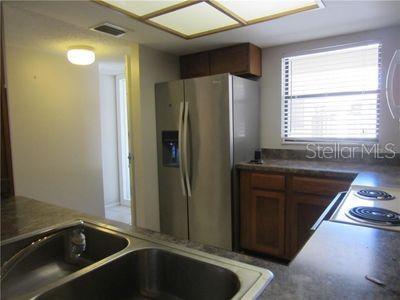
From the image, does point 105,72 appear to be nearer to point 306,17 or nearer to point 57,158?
point 57,158

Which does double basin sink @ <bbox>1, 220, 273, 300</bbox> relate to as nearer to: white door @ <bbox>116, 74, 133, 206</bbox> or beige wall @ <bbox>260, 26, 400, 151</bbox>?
beige wall @ <bbox>260, 26, 400, 151</bbox>

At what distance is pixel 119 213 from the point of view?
177 inches

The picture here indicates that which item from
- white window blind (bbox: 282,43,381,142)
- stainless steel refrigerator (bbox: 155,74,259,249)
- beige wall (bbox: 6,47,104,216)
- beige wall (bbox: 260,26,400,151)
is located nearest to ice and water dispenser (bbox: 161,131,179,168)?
stainless steel refrigerator (bbox: 155,74,259,249)

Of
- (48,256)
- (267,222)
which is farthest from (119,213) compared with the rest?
(48,256)

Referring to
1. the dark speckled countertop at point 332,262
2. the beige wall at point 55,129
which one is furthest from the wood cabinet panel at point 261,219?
the beige wall at point 55,129

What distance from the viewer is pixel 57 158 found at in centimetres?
356

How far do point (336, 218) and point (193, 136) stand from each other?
72.2 inches

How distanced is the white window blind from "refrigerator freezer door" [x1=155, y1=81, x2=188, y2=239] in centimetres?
117

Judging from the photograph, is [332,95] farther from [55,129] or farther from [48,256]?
[55,129]

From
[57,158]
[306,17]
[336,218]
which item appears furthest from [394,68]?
[57,158]

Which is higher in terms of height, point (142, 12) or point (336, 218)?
point (142, 12)

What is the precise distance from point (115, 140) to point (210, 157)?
8.49 ft

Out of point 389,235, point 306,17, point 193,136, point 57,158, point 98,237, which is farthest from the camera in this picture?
point 57,158

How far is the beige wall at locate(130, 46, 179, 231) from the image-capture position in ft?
9.93
